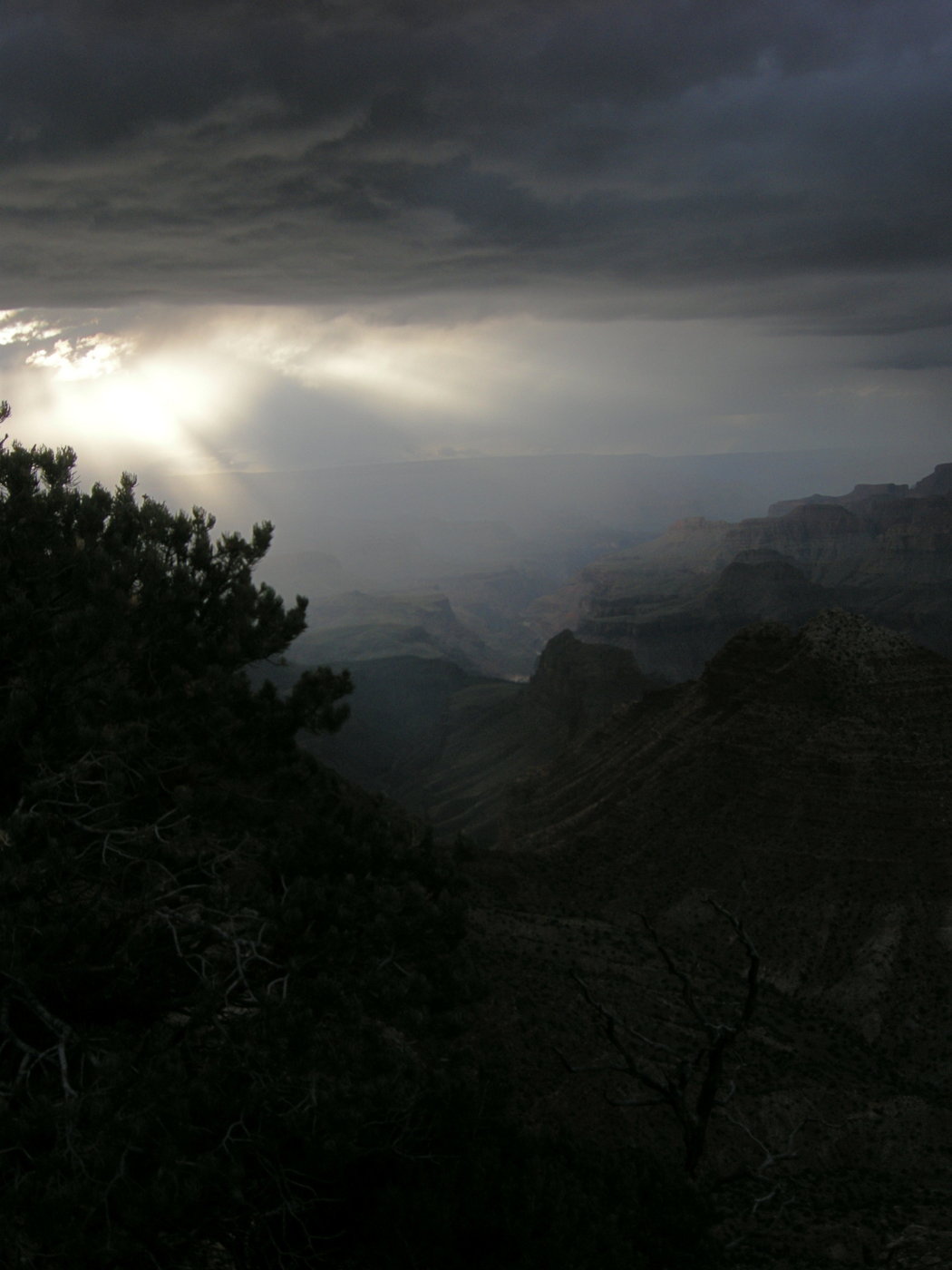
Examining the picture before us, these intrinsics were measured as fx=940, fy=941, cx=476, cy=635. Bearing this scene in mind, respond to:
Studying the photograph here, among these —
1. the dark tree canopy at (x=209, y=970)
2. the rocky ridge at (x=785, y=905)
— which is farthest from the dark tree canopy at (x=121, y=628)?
the rocky ridge at (x=785, y=905)

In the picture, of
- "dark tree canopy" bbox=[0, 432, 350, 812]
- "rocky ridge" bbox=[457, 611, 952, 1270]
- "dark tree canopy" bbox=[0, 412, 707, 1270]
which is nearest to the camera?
"dark tree canopy" bbox=[0, 412, 707, 1270]

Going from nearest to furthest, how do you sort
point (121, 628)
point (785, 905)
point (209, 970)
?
point (209, 970)
point (121, 628)
point (785, 905)

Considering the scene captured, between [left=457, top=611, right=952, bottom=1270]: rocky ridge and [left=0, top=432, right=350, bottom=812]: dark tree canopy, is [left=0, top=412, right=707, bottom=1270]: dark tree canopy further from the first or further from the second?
[left=457, top=611, right=952, bottom=1270]: rocky ridge

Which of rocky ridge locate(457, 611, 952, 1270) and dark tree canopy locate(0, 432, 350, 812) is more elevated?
dark tree canopy locate(0, 432, 350, 812)

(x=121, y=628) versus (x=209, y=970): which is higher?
(x=121, y=628)

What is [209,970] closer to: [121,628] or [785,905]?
[121,628]

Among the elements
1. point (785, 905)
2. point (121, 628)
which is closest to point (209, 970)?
point (121, 628)

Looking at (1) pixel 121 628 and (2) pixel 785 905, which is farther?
(2) pixel 785 905

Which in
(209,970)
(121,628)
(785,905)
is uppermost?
(121,628)

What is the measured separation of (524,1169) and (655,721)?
54491 mm

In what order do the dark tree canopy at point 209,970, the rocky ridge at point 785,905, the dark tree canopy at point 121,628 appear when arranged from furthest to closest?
the rocky ridge at point 785,905 → the dark tree canopy at point 121,628 → the dark tree canopy at point 209,970

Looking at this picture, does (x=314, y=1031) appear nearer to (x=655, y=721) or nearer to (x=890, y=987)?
(x=890, y=987)

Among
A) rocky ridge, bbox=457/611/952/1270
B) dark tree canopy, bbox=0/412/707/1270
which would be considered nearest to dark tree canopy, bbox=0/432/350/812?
dark tree canopy, bbox=0/412/707/1270

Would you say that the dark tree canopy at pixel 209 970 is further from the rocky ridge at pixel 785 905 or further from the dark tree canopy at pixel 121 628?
the rocky ridge at pixel 785 905
